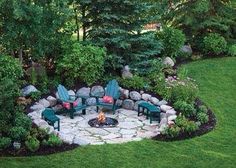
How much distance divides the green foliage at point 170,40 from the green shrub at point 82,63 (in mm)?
3114

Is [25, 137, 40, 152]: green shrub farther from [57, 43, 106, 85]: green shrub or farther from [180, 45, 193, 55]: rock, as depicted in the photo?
[180, 45, 193, 55]: rock

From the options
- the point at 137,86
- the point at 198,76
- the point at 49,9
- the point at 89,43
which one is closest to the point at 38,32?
the point at 49,9

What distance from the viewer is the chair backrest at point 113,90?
44.3 ft

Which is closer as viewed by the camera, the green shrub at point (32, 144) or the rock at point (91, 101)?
the green shrub at point (32, 144)

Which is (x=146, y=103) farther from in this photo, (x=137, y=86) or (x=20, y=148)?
(x=20, y=148)

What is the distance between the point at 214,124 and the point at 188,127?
1.02 meters

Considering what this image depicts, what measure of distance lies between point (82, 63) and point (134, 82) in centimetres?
167

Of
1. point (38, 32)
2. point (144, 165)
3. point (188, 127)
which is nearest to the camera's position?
point (144, 165)

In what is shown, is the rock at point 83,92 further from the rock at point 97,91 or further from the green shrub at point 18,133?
the green shrub at point 18,133

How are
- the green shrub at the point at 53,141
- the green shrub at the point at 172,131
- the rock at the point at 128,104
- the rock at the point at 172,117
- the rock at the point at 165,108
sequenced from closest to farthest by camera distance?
1. the green shrub at the point at 53,141
2. the green shrub at the point at 172,131
3. the rock at the point at 172,117
4. the rock at the point at 165,108
5. the rock at the point at 128,104

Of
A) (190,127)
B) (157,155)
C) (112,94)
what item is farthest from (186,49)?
(157,155)

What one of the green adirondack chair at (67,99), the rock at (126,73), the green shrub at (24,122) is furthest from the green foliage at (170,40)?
the green shrub at (24,122)

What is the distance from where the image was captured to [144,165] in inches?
391

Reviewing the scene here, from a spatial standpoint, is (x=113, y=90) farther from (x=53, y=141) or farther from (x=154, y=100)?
(x=53, y=141)
